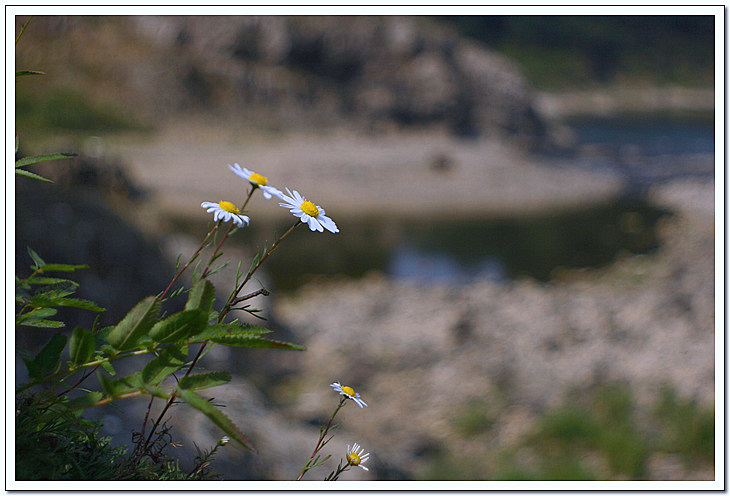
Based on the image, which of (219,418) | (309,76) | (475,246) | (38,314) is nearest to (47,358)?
(38,314)

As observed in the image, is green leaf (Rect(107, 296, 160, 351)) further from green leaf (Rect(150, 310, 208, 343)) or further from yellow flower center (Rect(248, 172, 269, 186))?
yellow flower center (Rect(248, 172, 269, 186))

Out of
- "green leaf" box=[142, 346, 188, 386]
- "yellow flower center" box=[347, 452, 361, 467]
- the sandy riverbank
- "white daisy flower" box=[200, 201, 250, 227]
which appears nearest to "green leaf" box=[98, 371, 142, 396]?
"green leaf" box=[142, 346, 188, 386]

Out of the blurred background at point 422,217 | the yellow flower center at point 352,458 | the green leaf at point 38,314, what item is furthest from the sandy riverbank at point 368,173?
the yellow flower center at point 352,458

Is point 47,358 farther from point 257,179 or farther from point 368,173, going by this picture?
point 368,173

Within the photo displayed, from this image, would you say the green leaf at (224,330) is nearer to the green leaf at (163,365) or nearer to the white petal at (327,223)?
the green leaf at (163,365)
